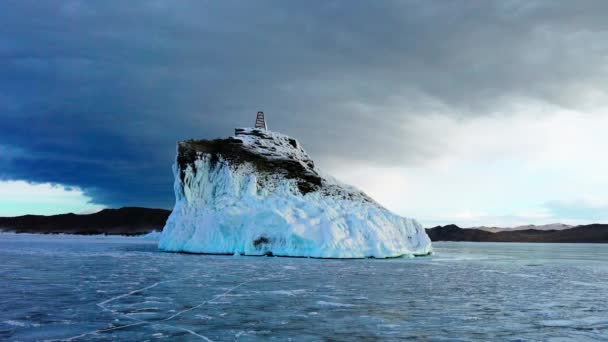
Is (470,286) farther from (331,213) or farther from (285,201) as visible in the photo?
(285,201)

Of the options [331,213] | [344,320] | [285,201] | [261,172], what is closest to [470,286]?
[344,320]

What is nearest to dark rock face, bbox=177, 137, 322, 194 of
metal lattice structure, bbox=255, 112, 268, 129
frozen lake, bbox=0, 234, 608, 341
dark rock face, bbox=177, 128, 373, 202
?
dark rock face, bbox=177, 128, 373, 202

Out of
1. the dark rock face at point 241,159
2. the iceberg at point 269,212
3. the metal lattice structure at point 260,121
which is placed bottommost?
the iceberg at point 269,212

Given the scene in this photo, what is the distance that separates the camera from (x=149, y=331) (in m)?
8.89

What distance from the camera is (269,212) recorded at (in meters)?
35.8

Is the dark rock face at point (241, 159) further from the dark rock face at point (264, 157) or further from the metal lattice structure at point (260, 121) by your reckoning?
the metal lattice structure at point (260, 121)

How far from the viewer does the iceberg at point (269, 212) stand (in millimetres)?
34844

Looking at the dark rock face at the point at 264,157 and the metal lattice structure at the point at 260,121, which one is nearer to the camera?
the dark rock face at the point at 264,157

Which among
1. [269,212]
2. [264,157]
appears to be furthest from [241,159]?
[269,212]

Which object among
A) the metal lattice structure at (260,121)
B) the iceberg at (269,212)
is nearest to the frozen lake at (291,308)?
the iceberg at (269,212)

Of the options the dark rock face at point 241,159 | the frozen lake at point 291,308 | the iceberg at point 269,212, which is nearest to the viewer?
the frozen lake at point 291,308

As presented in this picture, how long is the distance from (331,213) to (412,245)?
831 centimetres

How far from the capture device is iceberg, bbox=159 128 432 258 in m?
34.8

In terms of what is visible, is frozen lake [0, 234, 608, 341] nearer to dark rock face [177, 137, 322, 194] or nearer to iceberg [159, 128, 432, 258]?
iceberg [159, 128, 432, 258]
